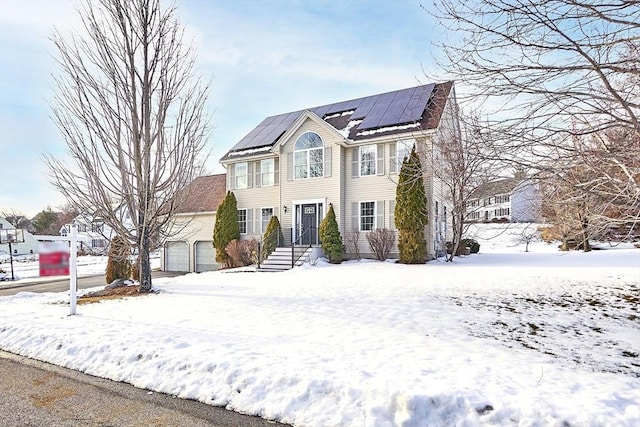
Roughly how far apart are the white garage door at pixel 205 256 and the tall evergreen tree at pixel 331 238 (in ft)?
22.6

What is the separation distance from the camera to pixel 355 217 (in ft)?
54.4

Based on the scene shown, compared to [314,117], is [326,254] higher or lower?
lower

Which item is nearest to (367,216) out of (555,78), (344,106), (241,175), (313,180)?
(313,180)

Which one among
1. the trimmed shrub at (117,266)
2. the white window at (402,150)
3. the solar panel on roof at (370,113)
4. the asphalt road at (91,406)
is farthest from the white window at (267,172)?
the asphalt road at (91,406)

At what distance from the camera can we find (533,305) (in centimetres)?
713

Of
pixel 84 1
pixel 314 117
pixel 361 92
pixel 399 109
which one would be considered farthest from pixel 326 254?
pixel 84 1

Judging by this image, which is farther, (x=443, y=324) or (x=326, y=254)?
(x=326, y=254)

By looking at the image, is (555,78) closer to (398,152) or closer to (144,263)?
(144,263)

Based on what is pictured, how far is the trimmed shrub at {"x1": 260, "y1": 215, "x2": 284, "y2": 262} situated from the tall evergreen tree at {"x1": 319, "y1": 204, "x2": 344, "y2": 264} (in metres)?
2.28

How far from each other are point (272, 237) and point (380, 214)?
4983mm

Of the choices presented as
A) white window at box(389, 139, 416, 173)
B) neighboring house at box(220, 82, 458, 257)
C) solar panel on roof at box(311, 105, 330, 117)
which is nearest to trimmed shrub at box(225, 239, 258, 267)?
neighboring house at box(220, 82, 458, 257)

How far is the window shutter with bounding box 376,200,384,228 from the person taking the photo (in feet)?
52.5

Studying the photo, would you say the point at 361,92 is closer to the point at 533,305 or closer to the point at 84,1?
the point at 84,1

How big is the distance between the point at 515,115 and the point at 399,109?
12.4 meters
